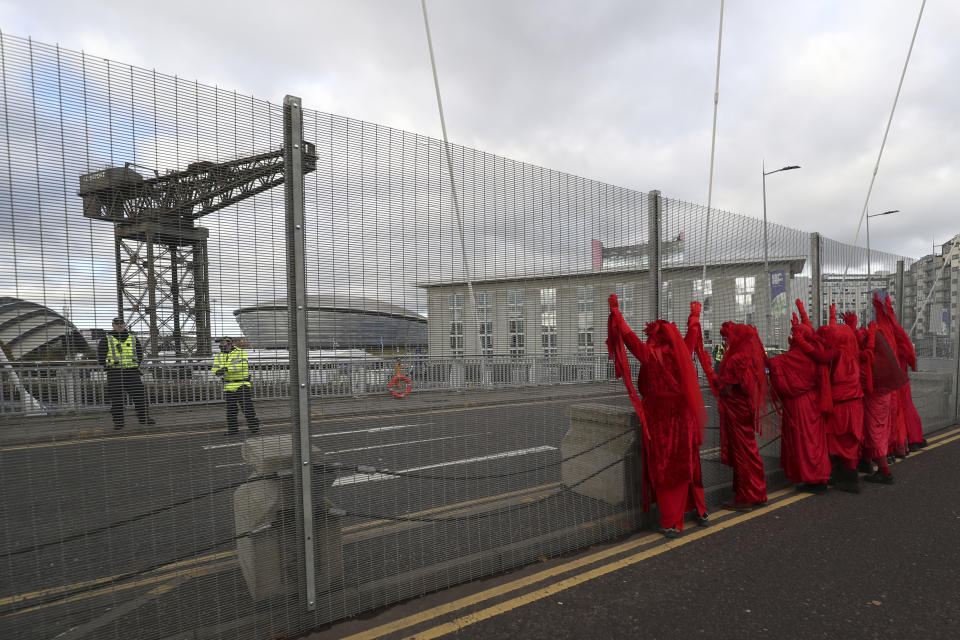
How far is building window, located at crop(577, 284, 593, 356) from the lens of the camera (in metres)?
3.88

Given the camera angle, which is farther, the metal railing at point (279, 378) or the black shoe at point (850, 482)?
the black shoe at point (850, 482)

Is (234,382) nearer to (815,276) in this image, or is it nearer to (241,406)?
(241,406)

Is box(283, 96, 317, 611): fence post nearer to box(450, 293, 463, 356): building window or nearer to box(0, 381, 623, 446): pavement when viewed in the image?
box(0, 381, 623, 446): pavement

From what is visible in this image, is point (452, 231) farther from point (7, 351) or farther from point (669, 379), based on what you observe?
point (7, 351)

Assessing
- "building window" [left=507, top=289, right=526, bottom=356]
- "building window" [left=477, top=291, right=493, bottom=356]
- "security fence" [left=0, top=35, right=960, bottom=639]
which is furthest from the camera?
"building window" [left=507, top=289, right=526, bottom=356]

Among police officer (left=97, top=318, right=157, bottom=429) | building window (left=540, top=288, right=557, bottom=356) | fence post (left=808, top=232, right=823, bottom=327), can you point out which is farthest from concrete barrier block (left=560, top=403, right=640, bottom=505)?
fence post (left=808, top=232, right=823, bottom=327)

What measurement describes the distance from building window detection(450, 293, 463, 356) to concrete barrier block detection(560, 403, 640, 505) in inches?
56.0

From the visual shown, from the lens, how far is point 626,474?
13.2ft

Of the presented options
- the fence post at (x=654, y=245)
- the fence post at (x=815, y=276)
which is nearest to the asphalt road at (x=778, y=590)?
the fence post at (x=654, y=245)

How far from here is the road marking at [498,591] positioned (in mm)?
2709

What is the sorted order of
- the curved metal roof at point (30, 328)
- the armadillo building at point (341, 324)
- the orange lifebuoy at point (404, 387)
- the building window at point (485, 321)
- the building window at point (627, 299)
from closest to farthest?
the curved metal roof at point (30, 328) < the armadillo building at point (341, 324) < the orange lifebuoy at point (404, 387) < the building window at point (485, 321) < the building window at point (627, 299)

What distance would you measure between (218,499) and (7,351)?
3.93ft

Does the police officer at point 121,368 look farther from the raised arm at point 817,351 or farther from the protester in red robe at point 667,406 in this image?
the raised arm at point 817,351

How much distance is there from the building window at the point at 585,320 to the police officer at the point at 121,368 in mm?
2872
